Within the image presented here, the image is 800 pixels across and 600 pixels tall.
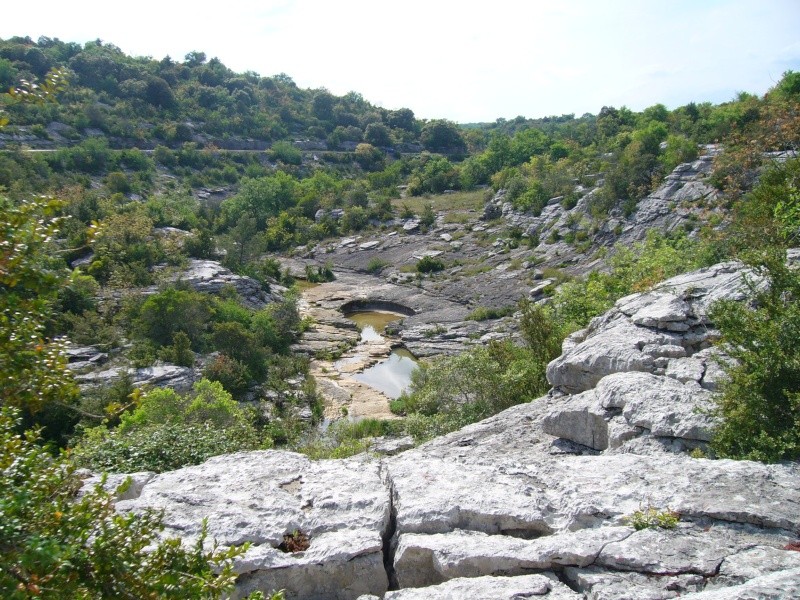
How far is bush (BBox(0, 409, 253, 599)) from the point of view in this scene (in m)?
3.27

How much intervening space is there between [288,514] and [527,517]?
Answer: 2.66 meters

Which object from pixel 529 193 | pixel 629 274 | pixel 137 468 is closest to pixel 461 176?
pixel 529 193

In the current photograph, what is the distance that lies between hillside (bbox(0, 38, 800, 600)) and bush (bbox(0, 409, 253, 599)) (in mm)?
22

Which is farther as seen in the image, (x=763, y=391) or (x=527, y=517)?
(x=763, y=391)

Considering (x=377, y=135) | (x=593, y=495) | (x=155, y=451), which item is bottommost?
(x=155, y=451)

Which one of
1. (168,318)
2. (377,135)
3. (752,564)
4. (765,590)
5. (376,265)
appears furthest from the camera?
(377,135)

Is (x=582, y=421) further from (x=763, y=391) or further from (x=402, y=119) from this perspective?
(x=402, y=119)

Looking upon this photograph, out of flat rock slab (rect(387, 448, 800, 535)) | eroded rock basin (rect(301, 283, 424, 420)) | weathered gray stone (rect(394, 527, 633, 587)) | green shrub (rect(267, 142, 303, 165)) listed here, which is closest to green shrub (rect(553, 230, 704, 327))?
flat rock slab (rect(387, 448, 800, 535))

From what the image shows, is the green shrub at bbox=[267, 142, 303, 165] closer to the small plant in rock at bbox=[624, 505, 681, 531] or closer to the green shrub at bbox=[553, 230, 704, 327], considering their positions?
the green shrub at bbox=[553, 230, 704, 327]

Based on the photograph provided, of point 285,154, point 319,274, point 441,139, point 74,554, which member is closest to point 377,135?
point 441,139

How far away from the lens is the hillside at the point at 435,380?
5.11 metres

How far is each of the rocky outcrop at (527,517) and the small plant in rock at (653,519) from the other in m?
0.03

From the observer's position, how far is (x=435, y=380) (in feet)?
57.1

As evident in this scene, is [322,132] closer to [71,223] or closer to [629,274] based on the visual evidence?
[71,223]
